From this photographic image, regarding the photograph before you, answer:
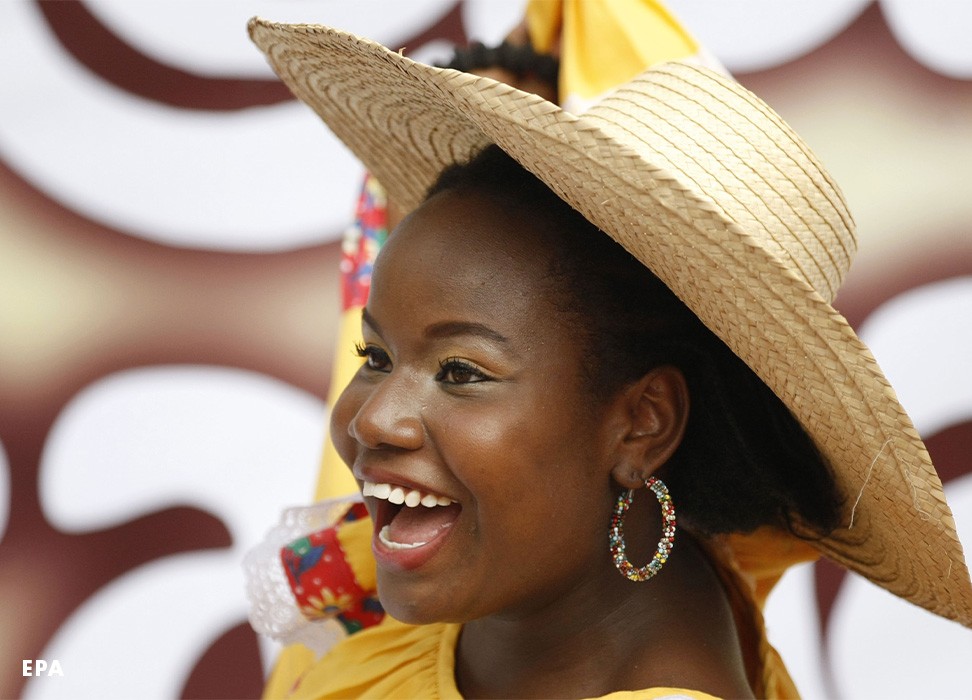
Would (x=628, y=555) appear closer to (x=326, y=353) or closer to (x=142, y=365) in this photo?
(x=326, y=353)

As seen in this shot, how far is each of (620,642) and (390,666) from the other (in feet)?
1.05

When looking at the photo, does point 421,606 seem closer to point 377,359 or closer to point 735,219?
point 377,359

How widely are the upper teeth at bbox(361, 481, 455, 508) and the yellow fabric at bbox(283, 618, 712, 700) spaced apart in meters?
0.29

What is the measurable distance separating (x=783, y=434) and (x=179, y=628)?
166cm

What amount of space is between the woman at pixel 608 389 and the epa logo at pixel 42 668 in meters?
1.40

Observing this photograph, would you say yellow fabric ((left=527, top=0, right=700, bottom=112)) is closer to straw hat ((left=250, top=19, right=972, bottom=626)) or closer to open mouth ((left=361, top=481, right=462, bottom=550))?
straw hat ((left=250, top=19, right=972, bottom=626))

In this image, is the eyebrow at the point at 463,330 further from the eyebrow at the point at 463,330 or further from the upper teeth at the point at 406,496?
the upper teeth at the point at 406,496

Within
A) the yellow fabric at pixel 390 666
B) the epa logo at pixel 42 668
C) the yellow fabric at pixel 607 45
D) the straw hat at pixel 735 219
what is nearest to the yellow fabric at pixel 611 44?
the yellow fabric at pixel 607 45

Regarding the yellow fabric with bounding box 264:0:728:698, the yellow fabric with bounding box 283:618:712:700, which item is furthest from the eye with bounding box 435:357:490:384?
the yellow fabric with bounding box 264:0:728:698

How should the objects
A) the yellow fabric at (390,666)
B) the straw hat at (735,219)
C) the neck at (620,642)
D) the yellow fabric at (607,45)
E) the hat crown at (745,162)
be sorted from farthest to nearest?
the yellow fabric at (607,45) → the yellow fabric at (390,666) → the neck at (620,642) → the hat crown at (745,162) → the straw hat at (735,219)

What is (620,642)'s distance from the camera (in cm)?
127

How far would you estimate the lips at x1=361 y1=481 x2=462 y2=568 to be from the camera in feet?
3.86

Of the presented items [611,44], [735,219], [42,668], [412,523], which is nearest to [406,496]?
[412,523]

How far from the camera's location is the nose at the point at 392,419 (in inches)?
45.1
